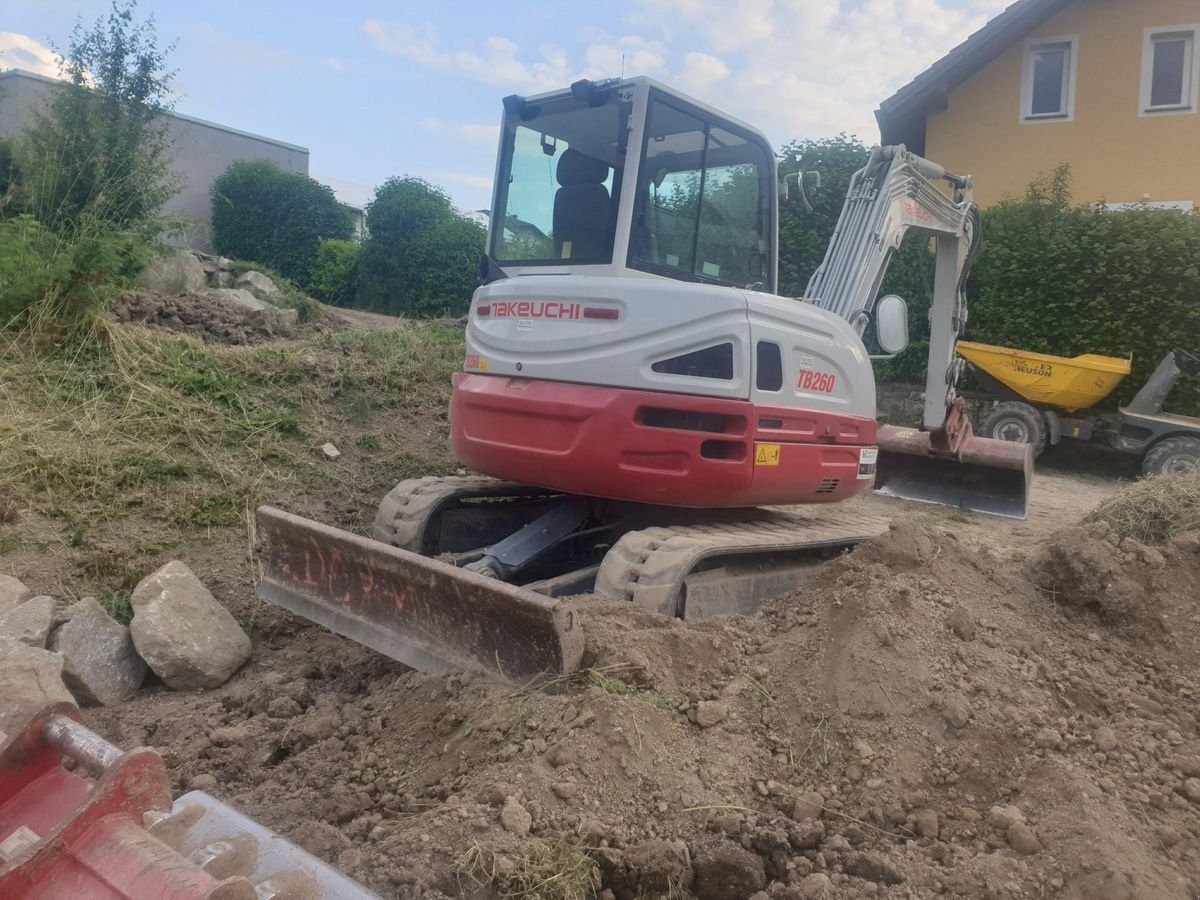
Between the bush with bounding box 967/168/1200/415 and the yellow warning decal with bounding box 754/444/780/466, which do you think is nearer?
the yellow warning decal with bounding box 754/444/780/466

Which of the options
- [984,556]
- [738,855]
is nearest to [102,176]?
[984,556]

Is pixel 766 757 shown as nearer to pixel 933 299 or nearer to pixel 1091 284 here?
pixel 933 299

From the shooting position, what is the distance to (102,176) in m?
Result: 8.37

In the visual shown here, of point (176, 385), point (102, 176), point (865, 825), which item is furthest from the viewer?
point (102, 176)

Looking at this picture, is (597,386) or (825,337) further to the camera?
(825,337)

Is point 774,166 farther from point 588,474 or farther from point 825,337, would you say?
point 588,474

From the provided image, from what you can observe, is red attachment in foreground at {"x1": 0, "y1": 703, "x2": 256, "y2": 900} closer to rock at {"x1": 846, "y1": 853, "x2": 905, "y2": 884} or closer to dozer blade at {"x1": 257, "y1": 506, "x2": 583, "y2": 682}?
dozer blade at {"x1": 257, "y1": 506, "x2": 583, "y2": 682}

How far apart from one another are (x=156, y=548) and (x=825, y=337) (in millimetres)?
3603

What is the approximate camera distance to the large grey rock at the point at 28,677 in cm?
333

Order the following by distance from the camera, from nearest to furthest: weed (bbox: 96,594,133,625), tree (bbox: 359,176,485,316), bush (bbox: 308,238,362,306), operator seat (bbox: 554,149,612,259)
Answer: operator seat (bbox: 554,149,612,259) → weed (bbox: 96,594,133,625) → tree (bbox: 359,176,485,316) → bush (bbox: 308,238,362,306)

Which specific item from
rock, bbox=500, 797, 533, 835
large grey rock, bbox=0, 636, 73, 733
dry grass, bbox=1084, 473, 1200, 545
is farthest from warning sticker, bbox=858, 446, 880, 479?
large grey rock, bbox=0, 636, 73, 733

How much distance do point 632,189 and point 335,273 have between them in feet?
52.8

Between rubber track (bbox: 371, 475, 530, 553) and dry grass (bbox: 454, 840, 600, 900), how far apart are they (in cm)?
262

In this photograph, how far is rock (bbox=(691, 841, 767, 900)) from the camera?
96.2 inches
